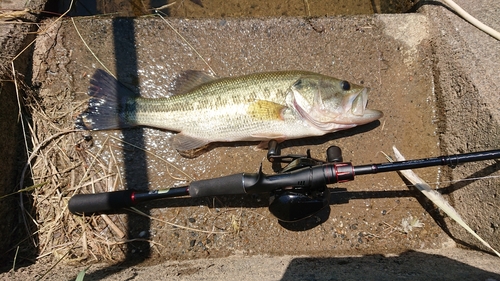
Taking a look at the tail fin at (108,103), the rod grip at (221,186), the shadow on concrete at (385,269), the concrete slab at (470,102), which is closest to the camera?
the shadow on concrete at (385,269)

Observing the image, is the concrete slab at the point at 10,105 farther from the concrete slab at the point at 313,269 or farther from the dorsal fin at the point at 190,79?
the dorsal fin at the point at 190,79

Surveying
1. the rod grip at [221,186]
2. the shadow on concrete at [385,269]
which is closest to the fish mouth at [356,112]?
the rod grip at [221,186]

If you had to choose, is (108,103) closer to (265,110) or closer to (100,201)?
(100,201)

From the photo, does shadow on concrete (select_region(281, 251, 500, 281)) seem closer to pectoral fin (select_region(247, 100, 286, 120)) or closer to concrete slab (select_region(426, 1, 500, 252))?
concrete slab (select_region(426, 1, 500, 252))

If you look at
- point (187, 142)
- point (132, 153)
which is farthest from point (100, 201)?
point (187, 142)

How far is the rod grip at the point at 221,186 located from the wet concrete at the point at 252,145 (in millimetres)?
574

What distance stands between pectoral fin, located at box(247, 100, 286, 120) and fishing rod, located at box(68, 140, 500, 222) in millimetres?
276

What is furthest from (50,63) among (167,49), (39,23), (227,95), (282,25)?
(282,25)

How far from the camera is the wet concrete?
3.21 m

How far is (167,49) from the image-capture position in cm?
342

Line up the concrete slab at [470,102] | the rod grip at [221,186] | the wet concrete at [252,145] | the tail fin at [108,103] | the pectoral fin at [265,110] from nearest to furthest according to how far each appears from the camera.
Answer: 1. the rod grip at [221,186]
2. the concrete slab at [470,102]
3. the pectoral fin at [265,110]
4. the tail fin at [108,103]
5. the wet concrete at [252,145]

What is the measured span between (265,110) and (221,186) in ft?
2.74

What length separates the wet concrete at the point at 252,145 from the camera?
321 cm

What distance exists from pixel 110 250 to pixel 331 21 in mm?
3332
